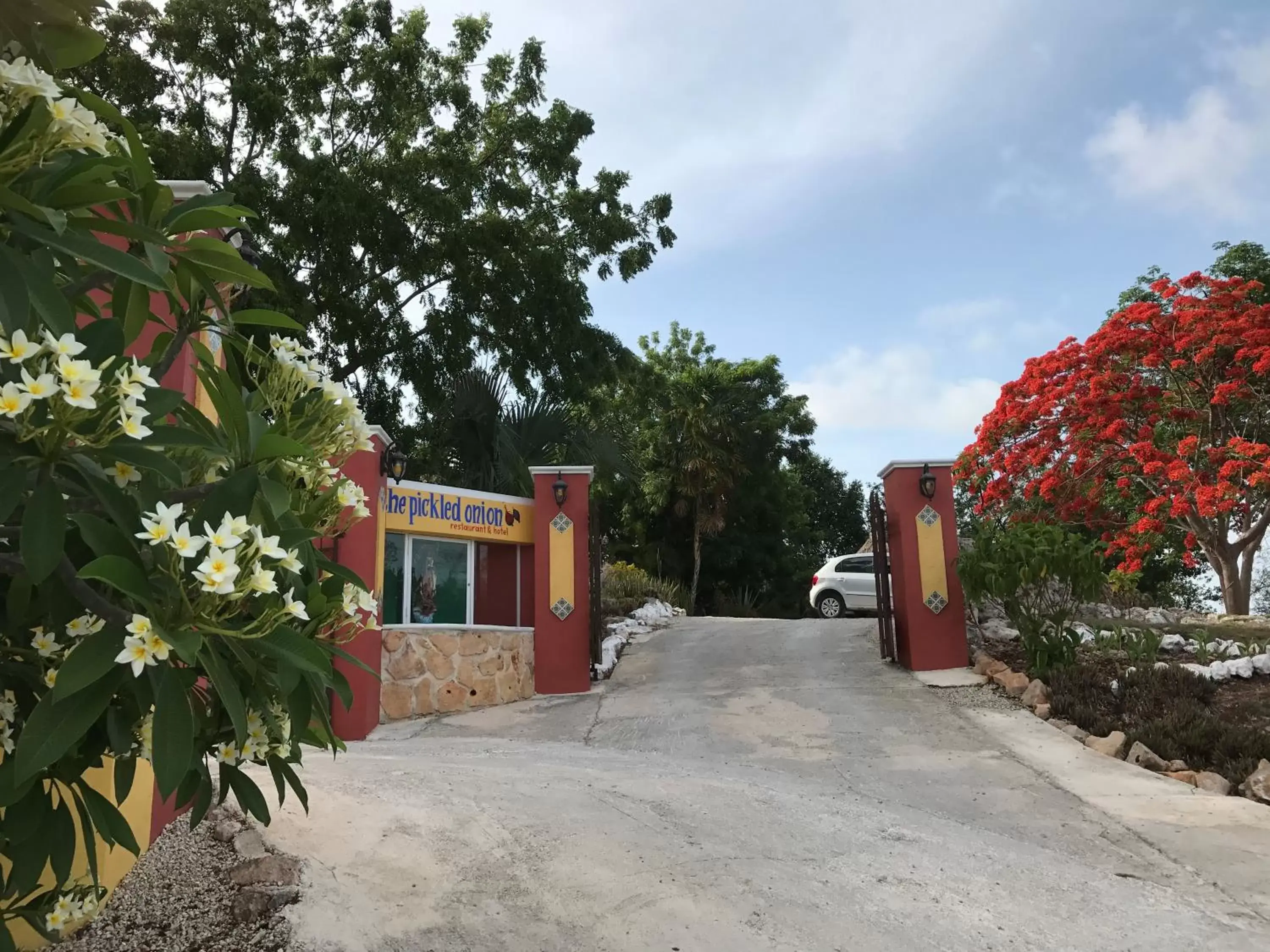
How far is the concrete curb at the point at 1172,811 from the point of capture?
4109 mm

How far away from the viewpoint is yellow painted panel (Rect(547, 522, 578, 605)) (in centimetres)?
962

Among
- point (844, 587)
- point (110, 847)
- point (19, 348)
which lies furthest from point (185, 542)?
point (844, 587)

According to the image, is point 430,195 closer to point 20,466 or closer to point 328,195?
point 328,195

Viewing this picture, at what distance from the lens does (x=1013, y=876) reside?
3934 mm

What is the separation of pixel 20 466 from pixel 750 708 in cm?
732

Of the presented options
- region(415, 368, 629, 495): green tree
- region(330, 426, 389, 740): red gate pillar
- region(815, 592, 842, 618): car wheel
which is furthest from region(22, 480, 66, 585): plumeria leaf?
region(815, 592, 842, 618): car wheel

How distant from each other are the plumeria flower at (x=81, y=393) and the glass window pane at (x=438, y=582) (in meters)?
8.44

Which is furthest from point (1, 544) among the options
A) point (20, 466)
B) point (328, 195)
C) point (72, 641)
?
point (328, 195)

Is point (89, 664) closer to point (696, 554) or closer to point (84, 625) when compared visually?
point (84, 625)

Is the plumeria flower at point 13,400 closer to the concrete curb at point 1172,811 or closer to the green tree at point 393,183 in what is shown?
the concrete curb at point 1172,811

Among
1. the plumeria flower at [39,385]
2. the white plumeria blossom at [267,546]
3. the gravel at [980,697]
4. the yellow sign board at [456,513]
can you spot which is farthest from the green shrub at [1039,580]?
the plumeria flower at [39,385]

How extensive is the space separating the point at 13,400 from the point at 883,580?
929cm

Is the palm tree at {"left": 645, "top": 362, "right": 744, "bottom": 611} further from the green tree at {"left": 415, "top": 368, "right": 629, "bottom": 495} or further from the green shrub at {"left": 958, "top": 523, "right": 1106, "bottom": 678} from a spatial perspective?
the green shrub at {"left": 958, "top": 523, "right": 1106, "bottom": 678}

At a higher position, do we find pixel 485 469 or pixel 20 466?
pixel 485 469
